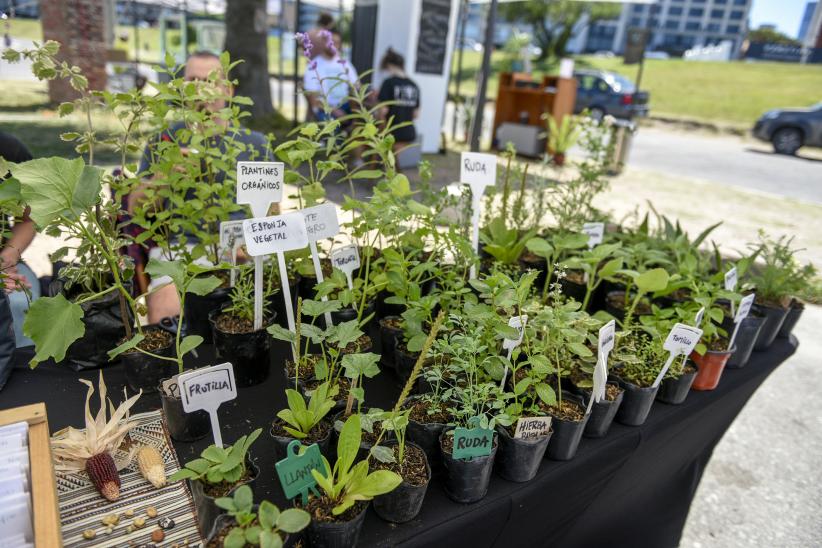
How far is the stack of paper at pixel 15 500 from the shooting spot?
649mm

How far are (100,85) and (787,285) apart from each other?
326 inches

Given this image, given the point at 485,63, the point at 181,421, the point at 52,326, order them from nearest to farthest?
1. the point at 52,326
2. the point at 181,421
3. the point at 485,63

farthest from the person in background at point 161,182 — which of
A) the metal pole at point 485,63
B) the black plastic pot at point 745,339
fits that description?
the metal pole at point 485,63

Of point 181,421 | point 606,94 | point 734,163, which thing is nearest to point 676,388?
point 181,421

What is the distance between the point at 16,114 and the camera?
735 centimetres

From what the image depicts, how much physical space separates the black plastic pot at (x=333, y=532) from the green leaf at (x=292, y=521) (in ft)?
0.27

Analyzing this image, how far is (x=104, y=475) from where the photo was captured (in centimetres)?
87

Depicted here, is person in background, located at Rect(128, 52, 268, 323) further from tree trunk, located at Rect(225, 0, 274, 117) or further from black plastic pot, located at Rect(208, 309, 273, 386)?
tree trunk, located at Rect(225, 0, 274, 117)

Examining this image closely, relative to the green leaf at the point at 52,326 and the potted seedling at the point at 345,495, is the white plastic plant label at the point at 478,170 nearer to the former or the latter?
the potted seedling at the point at 345,495

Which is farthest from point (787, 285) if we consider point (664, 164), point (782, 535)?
point (664, 164)

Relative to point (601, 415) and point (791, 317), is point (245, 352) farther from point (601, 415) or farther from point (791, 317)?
point (791, 317)

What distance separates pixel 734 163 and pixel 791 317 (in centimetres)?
936

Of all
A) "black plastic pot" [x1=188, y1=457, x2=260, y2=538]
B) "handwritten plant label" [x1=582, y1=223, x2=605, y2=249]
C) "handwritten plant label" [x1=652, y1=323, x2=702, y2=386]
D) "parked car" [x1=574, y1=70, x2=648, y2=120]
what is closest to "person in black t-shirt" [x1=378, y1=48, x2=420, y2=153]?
"handwritten plant label" [x1=582, y1=223, x2=605, y2=249]

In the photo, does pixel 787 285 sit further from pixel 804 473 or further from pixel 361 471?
pixel 361 471
